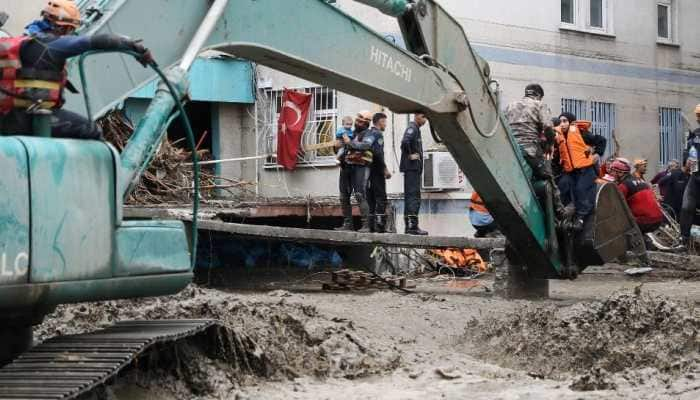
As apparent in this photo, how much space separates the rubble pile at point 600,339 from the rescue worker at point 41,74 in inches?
145

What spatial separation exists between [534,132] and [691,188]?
173 inches

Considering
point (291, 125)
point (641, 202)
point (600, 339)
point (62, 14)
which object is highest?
point (291, 125)

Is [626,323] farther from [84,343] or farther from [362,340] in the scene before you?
[84,343]

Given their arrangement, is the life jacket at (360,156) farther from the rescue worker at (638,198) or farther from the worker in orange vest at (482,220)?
the rescue worker at (638,198)

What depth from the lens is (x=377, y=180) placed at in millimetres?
17328

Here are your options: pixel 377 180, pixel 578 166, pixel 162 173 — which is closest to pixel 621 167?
pixel 578 166

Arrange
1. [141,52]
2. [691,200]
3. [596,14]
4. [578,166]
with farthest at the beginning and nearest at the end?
1. [596,14]
2. [691,200]
3. [578,166]
4. [141,52]

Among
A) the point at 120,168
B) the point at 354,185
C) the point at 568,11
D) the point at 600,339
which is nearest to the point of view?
the point at 120,168

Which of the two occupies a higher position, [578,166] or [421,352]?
[578,166]

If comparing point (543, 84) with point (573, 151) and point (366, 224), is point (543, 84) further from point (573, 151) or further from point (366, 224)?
point (573, 151)

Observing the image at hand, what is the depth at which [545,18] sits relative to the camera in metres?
23.1

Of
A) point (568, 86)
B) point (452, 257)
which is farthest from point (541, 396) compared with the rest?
point (568, 86)

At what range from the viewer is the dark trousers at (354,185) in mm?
16875

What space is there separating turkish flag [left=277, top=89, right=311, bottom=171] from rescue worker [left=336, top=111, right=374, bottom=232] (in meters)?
5.11
